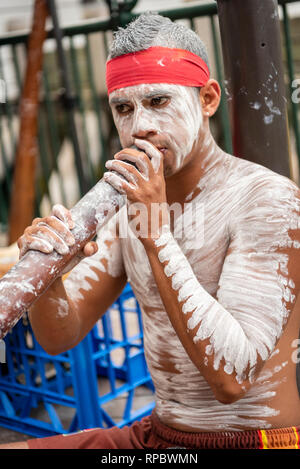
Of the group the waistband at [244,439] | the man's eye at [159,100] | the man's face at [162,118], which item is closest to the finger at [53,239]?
the man's face at [162,118]

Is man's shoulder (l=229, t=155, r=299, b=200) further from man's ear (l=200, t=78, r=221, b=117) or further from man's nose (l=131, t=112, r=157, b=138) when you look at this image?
man's nose (l=131, t=112, r=157, b=138)

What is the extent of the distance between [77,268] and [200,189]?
554 millimetres

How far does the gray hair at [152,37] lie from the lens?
162cm

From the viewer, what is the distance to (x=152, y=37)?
1.62 meters

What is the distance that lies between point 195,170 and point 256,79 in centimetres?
44

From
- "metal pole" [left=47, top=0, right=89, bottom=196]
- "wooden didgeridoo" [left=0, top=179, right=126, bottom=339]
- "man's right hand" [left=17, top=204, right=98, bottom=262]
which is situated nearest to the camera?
"wooden didgeridoo" [left=0, top=179, right=126, bottom=339]

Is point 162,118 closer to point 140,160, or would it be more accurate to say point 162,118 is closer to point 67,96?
point 140,160

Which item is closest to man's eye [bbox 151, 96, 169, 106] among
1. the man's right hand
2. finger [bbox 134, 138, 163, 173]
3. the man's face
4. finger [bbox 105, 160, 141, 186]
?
the man's face

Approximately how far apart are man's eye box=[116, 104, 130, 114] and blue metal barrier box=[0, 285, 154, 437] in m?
1.27

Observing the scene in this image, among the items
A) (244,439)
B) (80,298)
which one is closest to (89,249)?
(80,298)

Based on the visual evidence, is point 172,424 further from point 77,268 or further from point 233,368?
point 77,268

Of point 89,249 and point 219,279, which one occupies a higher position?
point 89,249

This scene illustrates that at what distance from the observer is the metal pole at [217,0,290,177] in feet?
A: 6.25

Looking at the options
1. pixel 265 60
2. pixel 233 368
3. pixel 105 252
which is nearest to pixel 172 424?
pixel 233 368
